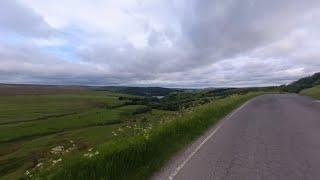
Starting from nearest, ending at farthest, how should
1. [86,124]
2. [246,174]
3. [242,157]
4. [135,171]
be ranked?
[246,174], [135,171], [242,157], [86,124]

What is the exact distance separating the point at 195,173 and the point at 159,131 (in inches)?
212

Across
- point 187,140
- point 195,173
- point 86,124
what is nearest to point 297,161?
point 195,173

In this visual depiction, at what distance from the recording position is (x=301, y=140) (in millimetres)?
14102

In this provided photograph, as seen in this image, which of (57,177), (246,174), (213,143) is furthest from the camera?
(213,143)

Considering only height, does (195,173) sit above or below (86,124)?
above

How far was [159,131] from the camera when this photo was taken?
1438 cm

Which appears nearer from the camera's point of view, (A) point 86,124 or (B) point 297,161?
(B) point 297,161

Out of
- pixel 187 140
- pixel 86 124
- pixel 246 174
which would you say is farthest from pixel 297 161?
pixel 86 124

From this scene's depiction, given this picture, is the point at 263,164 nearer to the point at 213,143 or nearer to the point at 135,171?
the point at 135,171

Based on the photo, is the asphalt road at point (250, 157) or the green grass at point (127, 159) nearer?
the green grass at point (127, 159)

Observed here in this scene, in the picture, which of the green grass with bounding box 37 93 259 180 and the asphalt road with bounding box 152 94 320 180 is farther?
the asphalt road with bounding box 152 94 320 180

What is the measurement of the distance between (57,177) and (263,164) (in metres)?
4.53

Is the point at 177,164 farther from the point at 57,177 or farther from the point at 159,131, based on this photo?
the point at 159,131

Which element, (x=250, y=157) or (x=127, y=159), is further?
(x=250, y=157)
